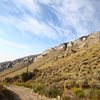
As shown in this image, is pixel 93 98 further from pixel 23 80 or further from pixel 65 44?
pixel 65 44

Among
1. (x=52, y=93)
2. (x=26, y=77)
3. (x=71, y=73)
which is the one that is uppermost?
(x=26, y=77)

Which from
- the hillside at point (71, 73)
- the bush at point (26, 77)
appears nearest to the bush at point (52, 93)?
the hillside at point (71, 73)

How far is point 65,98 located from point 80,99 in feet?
5.93

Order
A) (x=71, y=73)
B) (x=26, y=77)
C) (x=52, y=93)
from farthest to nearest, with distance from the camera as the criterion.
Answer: (x=26, y=77) < (x=71, y=73) < (x=52, y=93)

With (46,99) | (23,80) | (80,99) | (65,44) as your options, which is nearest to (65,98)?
(80,99)

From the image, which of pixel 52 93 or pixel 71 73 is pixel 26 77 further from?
pixel 52 93

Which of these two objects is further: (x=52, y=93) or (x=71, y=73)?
(x=71, y=73)

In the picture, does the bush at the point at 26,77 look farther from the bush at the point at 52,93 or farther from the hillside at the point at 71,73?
the bush at the point at 52,93

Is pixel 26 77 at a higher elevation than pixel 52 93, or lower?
higher

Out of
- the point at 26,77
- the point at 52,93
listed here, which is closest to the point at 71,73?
the point at 26,77

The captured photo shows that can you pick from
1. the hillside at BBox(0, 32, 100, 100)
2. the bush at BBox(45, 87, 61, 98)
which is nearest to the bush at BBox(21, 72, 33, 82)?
Answer: the hillside at BBox(0, 32, 100, 100)

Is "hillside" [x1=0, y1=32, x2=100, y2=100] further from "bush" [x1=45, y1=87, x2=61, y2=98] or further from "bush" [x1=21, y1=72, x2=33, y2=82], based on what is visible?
"bush" [x1=45, y1=87, x2=61, y2=98]

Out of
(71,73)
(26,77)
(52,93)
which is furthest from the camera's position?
(26,77)

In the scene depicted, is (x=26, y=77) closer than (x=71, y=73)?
No
